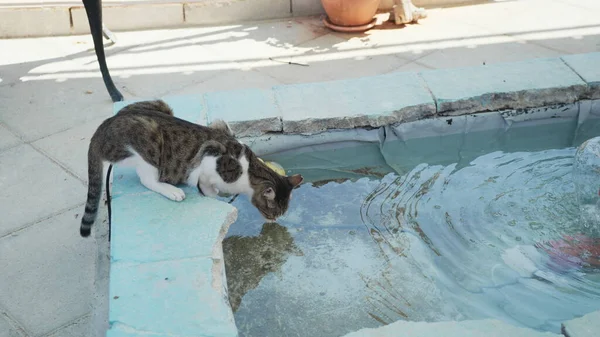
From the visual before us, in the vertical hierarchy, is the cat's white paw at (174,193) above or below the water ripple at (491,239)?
above

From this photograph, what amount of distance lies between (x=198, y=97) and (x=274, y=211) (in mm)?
1016

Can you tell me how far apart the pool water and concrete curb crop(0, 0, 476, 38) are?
103 inches

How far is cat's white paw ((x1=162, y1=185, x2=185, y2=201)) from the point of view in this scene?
3.17 metres

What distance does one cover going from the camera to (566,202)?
142 inches

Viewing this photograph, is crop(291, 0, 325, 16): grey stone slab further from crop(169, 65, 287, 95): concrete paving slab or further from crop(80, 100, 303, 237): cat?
crop(80, 100, 303, 237): cat

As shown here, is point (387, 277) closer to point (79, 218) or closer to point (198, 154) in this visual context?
point (198, 154)

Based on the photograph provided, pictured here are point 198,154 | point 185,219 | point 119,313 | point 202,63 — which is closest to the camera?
point 119,313

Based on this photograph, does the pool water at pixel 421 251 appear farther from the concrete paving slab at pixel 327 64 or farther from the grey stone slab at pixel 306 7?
the grey stone slab at pixel 306 7

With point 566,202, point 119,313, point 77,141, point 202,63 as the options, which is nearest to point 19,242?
point 77,141

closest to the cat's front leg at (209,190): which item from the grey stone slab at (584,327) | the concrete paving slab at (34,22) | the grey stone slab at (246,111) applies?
the grey stone slab at (246,111)

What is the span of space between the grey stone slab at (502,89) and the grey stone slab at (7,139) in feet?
8.50

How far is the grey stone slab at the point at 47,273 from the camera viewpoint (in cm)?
312

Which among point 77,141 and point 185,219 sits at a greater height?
point 185,219

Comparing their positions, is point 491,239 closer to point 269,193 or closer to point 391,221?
point 391,221
